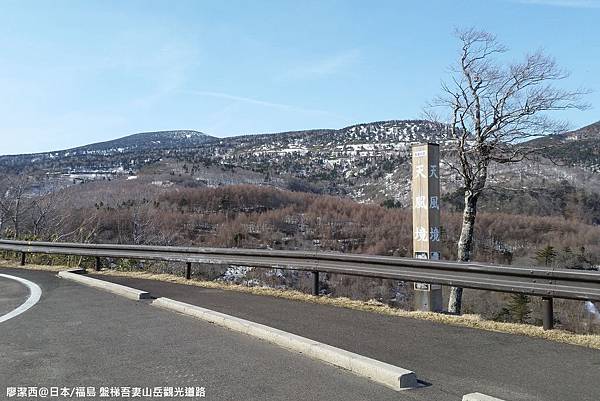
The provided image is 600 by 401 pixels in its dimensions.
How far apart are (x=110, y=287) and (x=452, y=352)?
7.37 m

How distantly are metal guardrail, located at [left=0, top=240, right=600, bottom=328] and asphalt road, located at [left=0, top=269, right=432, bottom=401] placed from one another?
3174mm

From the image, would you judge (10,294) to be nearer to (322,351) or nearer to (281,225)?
(322,351)

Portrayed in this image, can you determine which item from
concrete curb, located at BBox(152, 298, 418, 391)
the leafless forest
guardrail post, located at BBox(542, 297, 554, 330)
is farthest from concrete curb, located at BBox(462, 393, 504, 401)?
the leafless forest

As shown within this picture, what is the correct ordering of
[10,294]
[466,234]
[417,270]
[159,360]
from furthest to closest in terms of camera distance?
[466,234] < [10,294] < [417,270] < [159,360]

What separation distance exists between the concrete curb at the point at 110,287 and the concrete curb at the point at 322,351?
1914mm

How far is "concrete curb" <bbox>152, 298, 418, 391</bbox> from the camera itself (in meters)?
4.78

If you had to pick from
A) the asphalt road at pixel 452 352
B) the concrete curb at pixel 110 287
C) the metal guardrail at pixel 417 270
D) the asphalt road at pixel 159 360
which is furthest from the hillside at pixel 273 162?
the asphalt road at pixel 159 360

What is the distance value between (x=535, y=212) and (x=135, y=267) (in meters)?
42.2

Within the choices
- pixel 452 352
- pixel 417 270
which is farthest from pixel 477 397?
pixel 417 270

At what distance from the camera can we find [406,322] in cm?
764

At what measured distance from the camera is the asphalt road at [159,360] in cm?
470

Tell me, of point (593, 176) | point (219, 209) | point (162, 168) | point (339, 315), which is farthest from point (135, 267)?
point (162, 168)

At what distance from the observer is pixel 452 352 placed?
597cm

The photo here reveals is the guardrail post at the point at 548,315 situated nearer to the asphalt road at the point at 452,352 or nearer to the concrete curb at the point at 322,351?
the asphalt road at the point at 452,352
